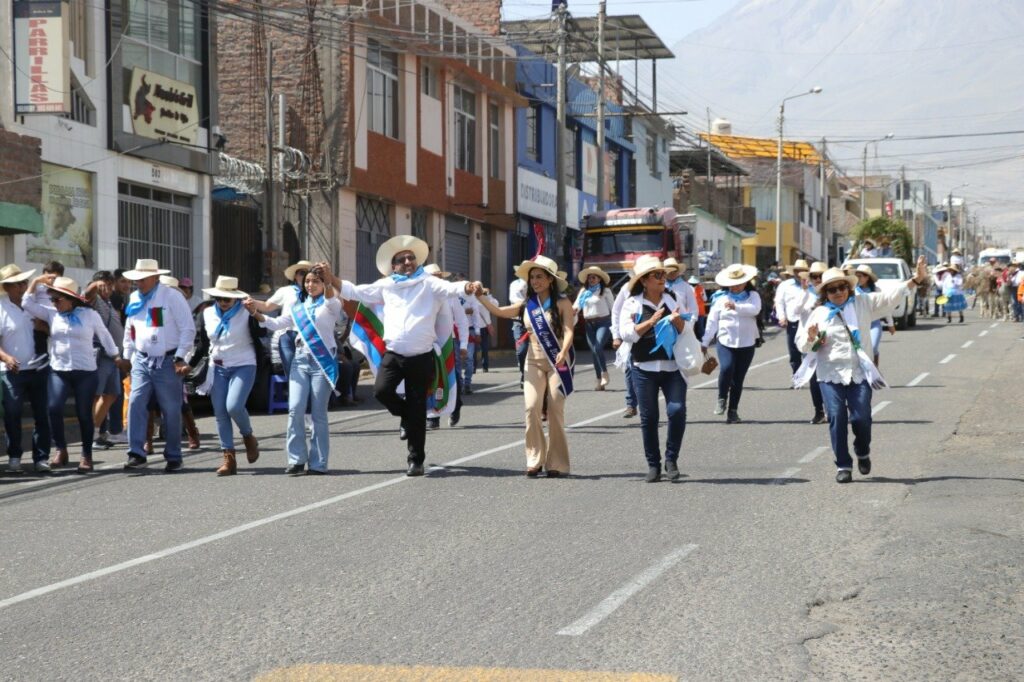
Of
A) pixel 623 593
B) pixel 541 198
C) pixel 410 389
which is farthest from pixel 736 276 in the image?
pixel 541 198

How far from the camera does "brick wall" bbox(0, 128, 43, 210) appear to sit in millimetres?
19516

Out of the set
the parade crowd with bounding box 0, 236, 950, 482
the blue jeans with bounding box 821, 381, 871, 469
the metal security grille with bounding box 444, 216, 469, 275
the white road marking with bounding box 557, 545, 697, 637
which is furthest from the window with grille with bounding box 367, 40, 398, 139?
the white road marking with bounding box 557, 545, 697, 637

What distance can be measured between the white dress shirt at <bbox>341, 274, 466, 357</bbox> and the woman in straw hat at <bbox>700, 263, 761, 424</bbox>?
5.09m

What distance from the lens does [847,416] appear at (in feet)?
36.9

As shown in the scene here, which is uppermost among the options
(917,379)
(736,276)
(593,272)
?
(593,272)

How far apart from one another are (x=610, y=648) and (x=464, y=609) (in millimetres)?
1012

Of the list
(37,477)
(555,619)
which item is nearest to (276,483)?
(37,477)

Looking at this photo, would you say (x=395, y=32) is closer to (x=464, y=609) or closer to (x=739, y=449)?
(x=739, y=449)

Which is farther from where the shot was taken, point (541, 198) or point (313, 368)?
point (541, 198)

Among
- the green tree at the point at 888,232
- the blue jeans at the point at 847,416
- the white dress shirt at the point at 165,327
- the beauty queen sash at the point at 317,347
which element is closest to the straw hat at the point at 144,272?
the white dress shirt at the point at 165,327

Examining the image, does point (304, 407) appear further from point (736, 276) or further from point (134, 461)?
point (736, 276)

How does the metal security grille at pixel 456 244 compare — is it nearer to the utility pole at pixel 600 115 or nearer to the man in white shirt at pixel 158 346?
the utility pole at pixel 600 115

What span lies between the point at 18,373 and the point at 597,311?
10027mm

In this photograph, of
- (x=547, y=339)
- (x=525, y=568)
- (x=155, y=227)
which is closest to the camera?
(x=525, y=568)
